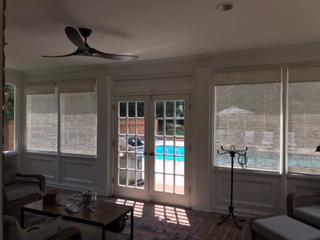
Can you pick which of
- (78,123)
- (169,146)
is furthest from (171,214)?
(78,123)

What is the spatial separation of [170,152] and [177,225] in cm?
129

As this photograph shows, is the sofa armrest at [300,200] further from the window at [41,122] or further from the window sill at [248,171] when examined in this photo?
the window at [41,122]

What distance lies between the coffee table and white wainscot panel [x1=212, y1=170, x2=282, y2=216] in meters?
1.74

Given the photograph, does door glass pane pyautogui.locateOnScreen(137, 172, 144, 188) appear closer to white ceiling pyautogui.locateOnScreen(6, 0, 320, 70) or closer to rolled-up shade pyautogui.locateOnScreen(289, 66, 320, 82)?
white ceiling pyautogui.locateOnScreen(6, 0, 320, 70)

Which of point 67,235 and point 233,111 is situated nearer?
point 67,235

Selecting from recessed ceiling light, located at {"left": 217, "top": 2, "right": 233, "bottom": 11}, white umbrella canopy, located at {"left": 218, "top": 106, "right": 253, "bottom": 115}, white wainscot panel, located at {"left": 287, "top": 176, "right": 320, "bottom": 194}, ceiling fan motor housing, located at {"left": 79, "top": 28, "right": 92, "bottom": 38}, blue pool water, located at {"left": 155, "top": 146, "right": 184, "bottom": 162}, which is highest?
recessed ceiling light, located at {"left": 217, "top": 2, "right": 233, "bottom": 11}

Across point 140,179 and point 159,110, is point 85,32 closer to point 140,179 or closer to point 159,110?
point 159,110

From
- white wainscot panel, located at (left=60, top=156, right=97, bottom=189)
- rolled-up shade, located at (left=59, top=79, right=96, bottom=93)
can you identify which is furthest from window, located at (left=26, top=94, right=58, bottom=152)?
white wainscot panel, located at (left=60, top=156, right=97, bottom=189)

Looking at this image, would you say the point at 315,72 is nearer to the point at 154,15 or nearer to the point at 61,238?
the point at 154,15

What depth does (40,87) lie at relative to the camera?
18.4 feet

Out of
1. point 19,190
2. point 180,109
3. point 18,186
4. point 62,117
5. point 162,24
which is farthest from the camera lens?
point 62,117

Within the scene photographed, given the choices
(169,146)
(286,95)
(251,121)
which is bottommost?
(169,146)

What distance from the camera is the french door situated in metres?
4.45

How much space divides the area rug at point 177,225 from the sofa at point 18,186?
26cm
